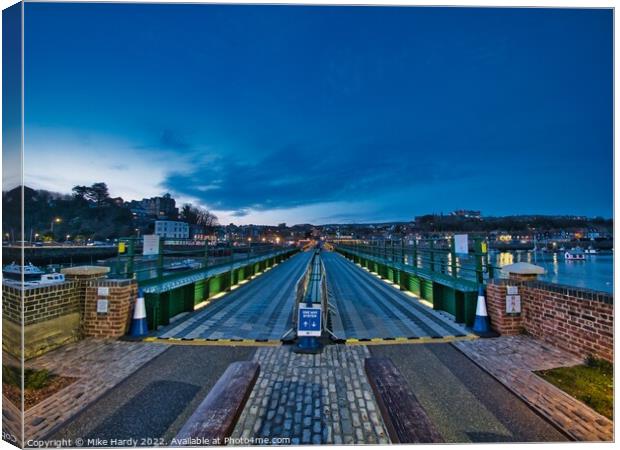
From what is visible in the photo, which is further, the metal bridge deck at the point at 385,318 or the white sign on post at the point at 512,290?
the metal bridge deck at the point at 385,318

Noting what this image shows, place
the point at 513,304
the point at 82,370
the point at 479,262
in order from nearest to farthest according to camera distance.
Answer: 1. the point at 82,370
2. the point at 513,304
3. the point at 479,262

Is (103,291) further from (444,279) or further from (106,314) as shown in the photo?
(444,279)

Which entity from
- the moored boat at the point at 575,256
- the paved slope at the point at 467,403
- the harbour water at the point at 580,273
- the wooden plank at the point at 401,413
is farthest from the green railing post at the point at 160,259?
the moored boat at the point at 575,256

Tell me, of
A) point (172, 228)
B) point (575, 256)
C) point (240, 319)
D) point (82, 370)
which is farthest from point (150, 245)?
point (575, 256)

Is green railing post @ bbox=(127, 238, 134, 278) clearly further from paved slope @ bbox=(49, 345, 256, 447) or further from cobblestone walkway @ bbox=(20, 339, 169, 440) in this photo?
paved slope @ bbox=(49, 345, 256, 447)

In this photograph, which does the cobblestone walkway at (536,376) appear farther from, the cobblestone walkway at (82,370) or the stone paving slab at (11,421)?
the stone paving slab at (11,421)

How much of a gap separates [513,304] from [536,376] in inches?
75.9

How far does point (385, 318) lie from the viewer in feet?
22.4

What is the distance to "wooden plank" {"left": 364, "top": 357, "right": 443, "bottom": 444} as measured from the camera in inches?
88.4

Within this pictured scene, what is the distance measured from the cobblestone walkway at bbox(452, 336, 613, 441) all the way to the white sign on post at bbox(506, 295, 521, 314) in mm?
465

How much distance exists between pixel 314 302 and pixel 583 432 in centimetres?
345

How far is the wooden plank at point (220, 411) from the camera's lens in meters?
2.24

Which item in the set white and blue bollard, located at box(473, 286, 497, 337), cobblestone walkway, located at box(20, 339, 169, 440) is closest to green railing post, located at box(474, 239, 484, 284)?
white and blue bollard, located at box(473, 286, 497, 337)

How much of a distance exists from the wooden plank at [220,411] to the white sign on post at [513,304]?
4.85m
